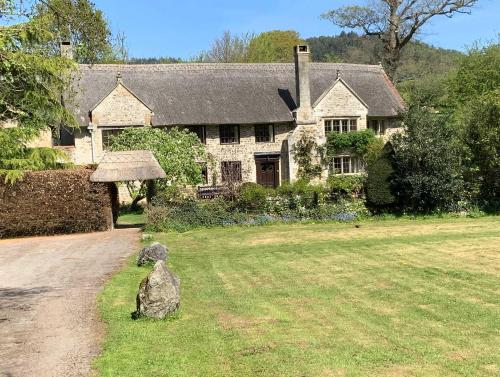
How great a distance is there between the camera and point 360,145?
1577 inches

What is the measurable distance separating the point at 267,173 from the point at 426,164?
15557 millimetres

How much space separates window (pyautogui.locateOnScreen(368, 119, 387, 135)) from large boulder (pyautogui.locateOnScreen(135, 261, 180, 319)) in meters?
35.7

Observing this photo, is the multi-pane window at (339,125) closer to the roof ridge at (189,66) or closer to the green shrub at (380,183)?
the roof ridge at (189,66)

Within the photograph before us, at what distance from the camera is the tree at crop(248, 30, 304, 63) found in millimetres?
65625

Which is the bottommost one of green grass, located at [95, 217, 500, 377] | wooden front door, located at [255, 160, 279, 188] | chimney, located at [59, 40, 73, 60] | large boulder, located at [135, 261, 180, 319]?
green grass, located at [95, 217, 500, 377]

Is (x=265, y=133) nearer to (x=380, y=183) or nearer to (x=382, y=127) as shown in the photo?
(x=382, y=127)

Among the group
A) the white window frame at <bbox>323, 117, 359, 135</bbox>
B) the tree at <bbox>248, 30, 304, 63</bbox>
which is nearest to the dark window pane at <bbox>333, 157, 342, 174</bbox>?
the white window frame at <bbox>323, 117, 359, 135</bbox>

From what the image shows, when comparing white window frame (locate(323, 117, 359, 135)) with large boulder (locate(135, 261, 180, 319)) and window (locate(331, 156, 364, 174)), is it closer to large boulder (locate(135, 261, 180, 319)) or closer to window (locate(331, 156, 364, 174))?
window (locate(331, 156, 364, 174))

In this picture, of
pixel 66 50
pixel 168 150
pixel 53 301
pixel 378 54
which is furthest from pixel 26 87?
pixel 378 54

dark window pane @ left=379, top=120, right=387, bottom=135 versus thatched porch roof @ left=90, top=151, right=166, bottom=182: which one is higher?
dark window pane @ left=379, top=120, right=387, bottom=135

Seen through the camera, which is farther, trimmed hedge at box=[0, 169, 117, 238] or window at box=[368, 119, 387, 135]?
window at box=[368, 119, 387, 135]

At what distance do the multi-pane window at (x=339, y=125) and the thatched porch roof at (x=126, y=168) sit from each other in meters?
18.4

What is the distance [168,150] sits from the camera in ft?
99.3

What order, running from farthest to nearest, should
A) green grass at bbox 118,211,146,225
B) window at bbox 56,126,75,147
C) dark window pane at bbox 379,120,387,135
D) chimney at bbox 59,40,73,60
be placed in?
dark window pane at bbox 379,120,387,135, window at bbox 56,126,75,147, green grass at bbox 118,211,146,225, chimney at bbox 59,40,73,60
